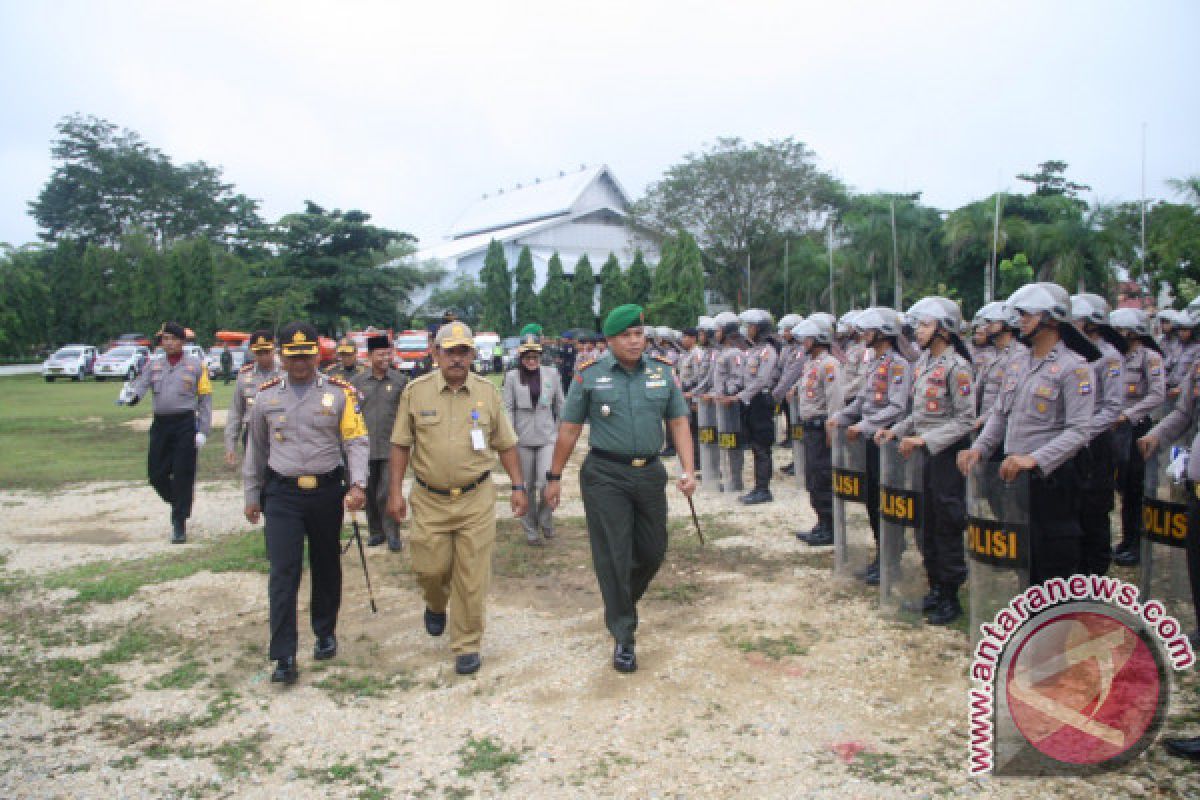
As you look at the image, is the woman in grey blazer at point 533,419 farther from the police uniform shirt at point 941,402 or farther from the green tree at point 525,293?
the green tree at point 525,293

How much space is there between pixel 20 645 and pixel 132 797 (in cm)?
267

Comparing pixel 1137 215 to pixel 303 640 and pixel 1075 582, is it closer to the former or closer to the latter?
pixel 1075 582

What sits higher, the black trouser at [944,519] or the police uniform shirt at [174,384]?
the police uniform shirt at [174,384]

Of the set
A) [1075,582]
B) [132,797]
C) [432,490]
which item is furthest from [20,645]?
[1075,582]

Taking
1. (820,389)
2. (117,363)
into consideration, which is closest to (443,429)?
(820,389)

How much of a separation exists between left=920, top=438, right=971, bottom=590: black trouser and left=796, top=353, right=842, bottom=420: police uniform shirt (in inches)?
86.5

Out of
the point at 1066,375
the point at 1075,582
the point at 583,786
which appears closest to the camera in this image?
the point at 583,786

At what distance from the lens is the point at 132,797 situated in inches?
148

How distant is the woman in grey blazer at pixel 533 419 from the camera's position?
821 centimetres

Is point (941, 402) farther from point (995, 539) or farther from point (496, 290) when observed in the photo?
point (496, 290)

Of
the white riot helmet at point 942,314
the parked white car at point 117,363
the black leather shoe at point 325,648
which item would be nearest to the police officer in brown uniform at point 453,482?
the black leather shoe at point 325,648

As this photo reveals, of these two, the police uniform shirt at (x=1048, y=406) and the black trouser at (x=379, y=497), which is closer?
the police uniform shirt at (x=1048, y=406)

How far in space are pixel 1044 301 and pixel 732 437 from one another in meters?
5.76

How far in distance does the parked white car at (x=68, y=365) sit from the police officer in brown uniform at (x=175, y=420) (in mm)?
33422
